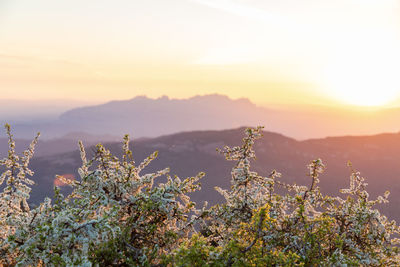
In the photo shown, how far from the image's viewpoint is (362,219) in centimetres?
898

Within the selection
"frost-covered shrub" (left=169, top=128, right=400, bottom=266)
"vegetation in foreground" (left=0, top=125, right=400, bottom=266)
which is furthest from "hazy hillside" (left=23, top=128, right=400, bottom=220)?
"vegetation in foreground" (left=0, top=125, right=400, bottom=266)

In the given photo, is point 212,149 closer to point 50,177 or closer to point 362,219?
point 50,177

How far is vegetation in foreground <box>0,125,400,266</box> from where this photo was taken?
625cm

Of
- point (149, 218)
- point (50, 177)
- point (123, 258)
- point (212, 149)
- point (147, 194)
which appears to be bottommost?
point (50, 177)

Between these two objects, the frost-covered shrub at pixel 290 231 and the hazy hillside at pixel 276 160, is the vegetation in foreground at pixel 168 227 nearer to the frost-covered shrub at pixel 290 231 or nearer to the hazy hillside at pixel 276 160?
the frost-covered shrub at pixel 290 231

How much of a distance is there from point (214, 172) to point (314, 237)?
306 feet

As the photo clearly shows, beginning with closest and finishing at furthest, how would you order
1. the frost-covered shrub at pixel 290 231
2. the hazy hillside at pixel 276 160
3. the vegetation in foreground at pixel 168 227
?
1. the vegetation in foreground at pixel 168 227
2. the frost-covered shrub at pixel 290 231
3. the hazy hillside at pixel 276 160

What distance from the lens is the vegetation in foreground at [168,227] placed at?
625 centimetres

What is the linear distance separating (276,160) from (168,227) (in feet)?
346

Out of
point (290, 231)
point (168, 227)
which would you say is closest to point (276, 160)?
point (290, 231)

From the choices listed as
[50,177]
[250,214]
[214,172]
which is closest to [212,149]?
[214,172]

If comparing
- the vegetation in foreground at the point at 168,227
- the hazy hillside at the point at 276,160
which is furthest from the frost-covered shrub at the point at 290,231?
the hazy hillside at the point at 276,160

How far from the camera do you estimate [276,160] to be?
109m

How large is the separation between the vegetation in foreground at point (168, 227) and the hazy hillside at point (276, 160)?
64710 mm
